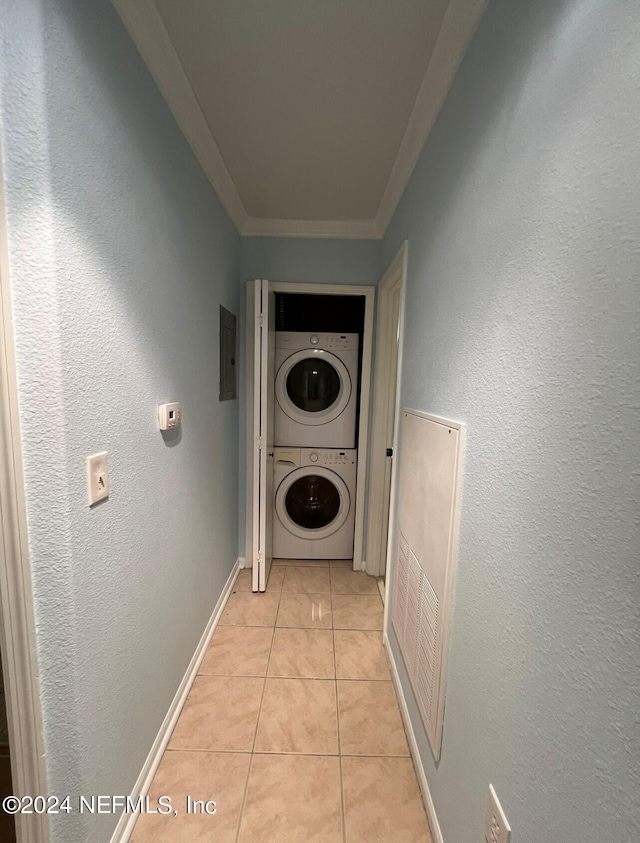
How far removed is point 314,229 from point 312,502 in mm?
1883

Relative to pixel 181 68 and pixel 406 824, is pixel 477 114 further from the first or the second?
pixel 406 824

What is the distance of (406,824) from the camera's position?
3.51ft

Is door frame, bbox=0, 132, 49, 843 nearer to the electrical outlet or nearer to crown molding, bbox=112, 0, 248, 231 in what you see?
crown molding, bbox=112, 0, 248, 231

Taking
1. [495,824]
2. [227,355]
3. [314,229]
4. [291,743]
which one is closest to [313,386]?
[227,355]

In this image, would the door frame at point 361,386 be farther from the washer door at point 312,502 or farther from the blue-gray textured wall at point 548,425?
the blue-gray textured wall at point 548,425

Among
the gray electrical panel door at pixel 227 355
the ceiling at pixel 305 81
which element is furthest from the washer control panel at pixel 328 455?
the ceiling at pixel 305 81

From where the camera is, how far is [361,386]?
239 cm

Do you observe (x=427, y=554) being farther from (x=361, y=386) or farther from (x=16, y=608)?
(x=361, y=386)

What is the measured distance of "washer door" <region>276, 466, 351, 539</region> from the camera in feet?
8.24

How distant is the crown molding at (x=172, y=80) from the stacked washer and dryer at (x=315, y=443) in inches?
41.1

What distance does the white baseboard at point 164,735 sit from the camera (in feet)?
3.28

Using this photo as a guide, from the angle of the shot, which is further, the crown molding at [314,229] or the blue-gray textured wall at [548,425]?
the crown molding at [314,229]

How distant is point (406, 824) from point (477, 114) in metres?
2.04

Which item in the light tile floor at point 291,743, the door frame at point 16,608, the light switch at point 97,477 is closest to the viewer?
the door frame at point 16,608
